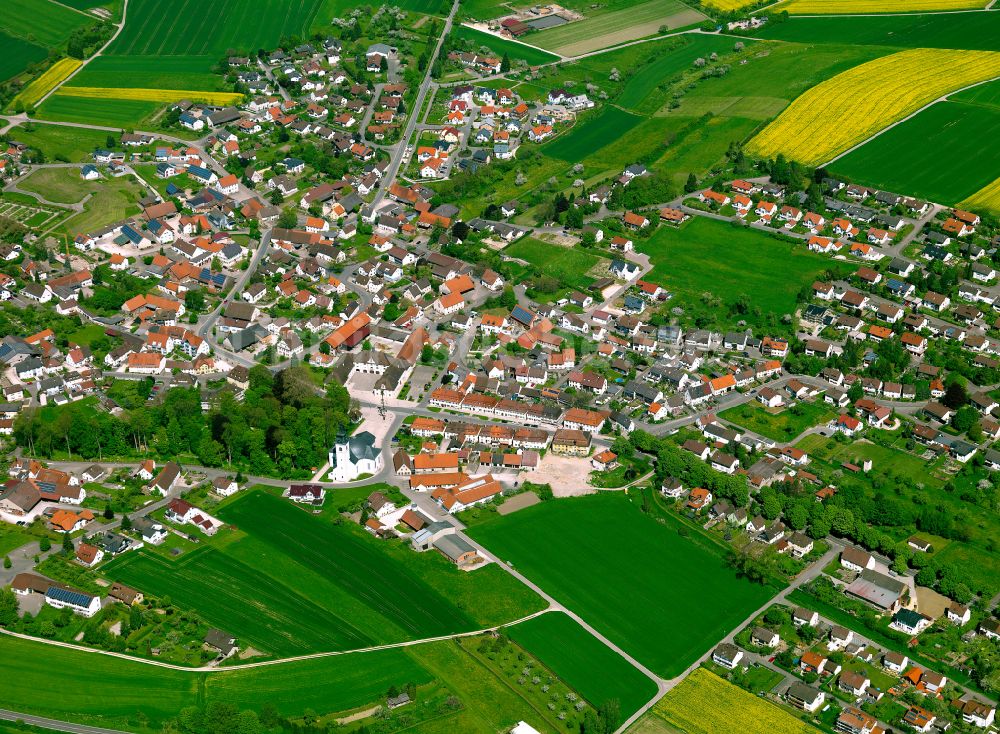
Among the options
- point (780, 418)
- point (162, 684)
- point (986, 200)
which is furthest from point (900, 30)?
point (162, 684)

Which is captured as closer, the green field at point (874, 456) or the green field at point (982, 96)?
the green field at point (874, 456)

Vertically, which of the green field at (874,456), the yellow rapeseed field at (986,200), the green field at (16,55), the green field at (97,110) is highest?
the green field at (16,55)

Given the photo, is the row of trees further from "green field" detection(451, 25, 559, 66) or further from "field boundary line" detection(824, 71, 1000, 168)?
"green field" detection(451, 25, 559, 66)

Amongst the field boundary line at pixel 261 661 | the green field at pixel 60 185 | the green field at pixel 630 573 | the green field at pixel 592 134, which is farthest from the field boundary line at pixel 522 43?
the field boundary line at pixel 261 661

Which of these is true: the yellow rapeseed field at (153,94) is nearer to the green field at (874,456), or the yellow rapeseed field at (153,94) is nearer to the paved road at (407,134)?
the paved road at (407,134)

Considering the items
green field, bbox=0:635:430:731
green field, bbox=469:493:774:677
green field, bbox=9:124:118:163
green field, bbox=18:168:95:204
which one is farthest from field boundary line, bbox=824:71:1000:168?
green field, bbox=0:635:430:731
